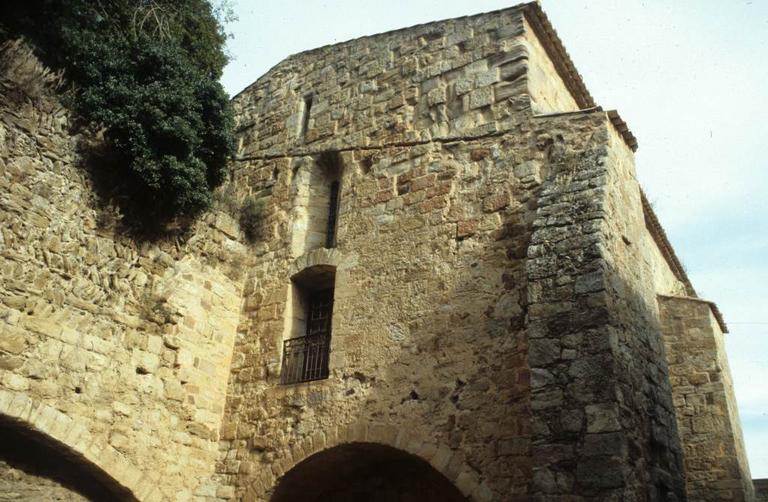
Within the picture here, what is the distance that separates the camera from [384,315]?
7.33 metres

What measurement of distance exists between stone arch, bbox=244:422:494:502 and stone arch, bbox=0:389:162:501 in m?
1.13

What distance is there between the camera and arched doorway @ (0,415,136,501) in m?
5.99

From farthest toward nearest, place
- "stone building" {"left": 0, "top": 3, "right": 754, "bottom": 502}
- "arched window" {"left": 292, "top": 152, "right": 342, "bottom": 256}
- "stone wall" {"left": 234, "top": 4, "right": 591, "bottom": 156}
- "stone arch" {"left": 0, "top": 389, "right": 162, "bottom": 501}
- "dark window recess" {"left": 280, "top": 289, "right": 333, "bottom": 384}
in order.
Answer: "arched window" {"left": 292, "top": 152, "right": 342, "bottom": 256}
"stone wall" {"left": 234, "top": 4, "right": 591, "bottom": 156}
"dark window recess" {"left": 280, "top": 289, "right": 333, "bottom": 384}
"stone building" {"left": 0, "top": 3, "right": 754, "bottom": 502}
"stone arch" {"left": 0, "top": 389, "right": 162, "bottom": 501}

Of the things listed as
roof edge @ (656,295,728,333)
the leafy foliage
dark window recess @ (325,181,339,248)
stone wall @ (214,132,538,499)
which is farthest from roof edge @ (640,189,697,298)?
the leafy foliage

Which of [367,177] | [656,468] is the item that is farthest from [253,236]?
[656,468]

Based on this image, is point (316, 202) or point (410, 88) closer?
point (410, 88)

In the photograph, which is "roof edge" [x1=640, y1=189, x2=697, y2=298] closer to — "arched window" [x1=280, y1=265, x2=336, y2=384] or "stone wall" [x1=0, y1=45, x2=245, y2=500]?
"arched window" [x1=280, y1=265, x2=336, y2=384]

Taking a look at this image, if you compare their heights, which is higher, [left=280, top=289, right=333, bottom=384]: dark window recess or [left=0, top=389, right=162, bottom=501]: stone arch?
[left=280, top=289, right=333, bottom=384]: dark window recess

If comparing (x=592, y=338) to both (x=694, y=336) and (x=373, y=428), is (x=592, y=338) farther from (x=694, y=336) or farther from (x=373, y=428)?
(x=694, y=336)

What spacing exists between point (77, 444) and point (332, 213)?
13.4 feet

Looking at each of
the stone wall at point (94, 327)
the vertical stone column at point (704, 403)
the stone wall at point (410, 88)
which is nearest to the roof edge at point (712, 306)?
the vertical stone column at point (704, 403)

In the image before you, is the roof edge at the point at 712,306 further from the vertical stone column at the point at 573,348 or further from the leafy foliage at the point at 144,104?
the leafy foliage at the point at 144,104

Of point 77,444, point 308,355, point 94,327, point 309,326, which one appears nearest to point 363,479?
point 308,355

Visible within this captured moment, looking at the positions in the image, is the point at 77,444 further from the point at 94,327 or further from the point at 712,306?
the point at 712,306
